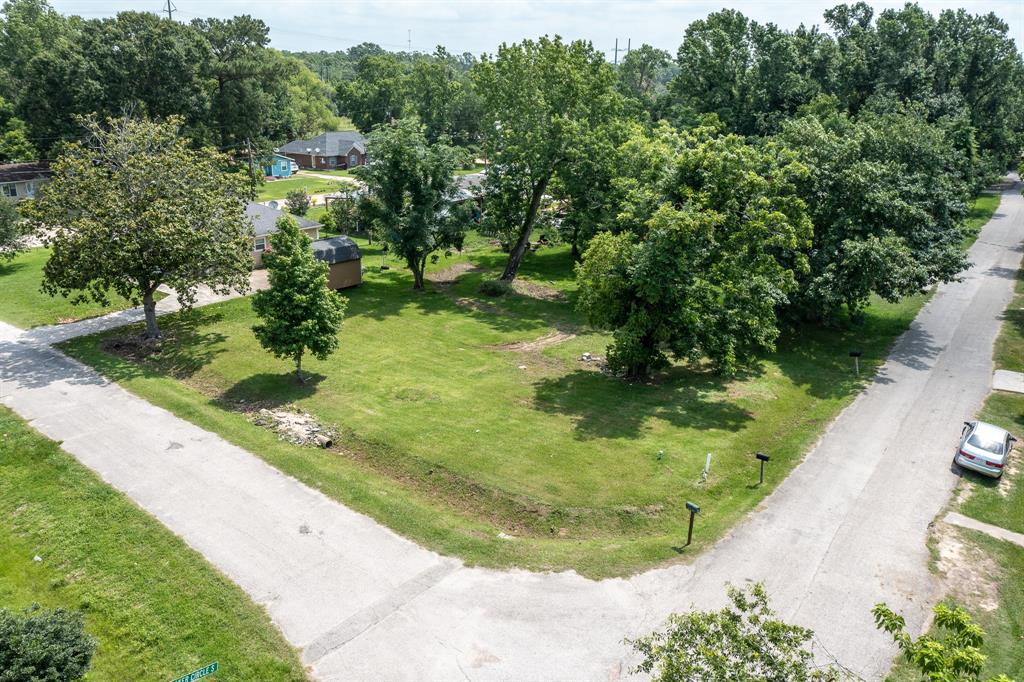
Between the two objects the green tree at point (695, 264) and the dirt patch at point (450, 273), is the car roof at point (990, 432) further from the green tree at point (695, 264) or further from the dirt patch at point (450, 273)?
→ the dirt patch at point (450, 273)

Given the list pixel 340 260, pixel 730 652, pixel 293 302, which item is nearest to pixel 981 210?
pixel 340 260

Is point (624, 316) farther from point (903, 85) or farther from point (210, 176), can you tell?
point (903, 85)

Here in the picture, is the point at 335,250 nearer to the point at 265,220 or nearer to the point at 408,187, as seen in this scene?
the point at 408,187

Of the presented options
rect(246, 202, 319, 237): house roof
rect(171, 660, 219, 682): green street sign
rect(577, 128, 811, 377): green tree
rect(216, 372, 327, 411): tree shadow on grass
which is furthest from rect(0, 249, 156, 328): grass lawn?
rect(171, 660, 219, 682): green street sign

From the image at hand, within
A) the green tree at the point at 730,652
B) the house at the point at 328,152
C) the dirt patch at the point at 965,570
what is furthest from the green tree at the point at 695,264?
the house at the point at 328,152

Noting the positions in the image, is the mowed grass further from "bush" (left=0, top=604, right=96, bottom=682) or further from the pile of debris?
"bush" (left=0, top=604, right=96, bottom=682)

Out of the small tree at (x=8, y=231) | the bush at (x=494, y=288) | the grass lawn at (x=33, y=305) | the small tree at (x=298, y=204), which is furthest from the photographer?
the small tree at (x=298, y=204)

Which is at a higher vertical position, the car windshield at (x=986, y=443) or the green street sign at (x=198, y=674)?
the car windshield at (x=986, y=443)
